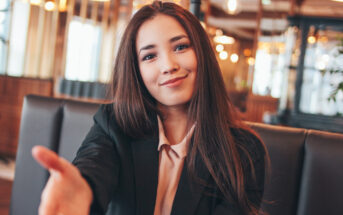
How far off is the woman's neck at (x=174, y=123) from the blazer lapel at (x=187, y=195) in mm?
135

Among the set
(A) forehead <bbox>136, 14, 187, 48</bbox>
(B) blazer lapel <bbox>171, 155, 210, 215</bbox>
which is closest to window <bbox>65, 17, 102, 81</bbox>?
(A) forehead <bbox>136, 14, 187, 48</bbox>

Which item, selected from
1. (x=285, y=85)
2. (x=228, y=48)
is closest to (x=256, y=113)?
(x=285, y=85)

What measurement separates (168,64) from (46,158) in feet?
1.89

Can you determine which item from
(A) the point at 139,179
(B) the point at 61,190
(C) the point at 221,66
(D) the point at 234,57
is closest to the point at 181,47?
(A) the point at 139,179

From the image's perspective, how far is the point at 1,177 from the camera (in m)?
→ 4.46

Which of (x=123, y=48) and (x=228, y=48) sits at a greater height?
(x=228, y=48)

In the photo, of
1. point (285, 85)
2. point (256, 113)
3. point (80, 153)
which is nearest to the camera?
point (80, 153)

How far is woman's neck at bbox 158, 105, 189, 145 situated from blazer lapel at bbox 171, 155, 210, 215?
0.44 feet

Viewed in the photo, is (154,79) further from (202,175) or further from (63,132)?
(63,132)

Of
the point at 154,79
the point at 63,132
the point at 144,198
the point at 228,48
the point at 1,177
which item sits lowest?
the point at 1,177

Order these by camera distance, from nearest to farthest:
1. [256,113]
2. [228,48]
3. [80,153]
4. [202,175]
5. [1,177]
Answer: [80,153]
[202,175]
[1,177]
[256,113]
[228,48]

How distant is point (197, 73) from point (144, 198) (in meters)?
0.43

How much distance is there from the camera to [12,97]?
230 inches

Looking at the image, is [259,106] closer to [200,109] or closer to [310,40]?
[310,40]
